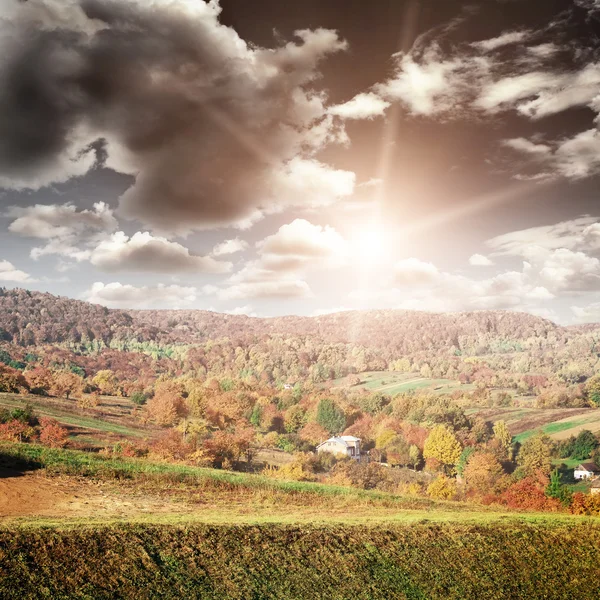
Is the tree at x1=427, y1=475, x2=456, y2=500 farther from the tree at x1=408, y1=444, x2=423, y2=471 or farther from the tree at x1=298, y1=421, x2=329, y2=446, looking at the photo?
the tree at x1=298, y1=421, x2=329, y2=446

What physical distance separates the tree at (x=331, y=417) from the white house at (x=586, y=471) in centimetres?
5539

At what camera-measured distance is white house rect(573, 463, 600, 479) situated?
9469cm

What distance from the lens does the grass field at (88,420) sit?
6438 centimetres

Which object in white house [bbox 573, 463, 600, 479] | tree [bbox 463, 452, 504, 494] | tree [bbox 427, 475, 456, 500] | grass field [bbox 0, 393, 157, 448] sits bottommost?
white house [bbox 573, 463, 600, 479]

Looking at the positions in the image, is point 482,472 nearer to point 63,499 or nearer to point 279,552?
point 279,552

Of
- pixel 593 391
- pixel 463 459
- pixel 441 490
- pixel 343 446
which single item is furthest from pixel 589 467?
pixel 593 391

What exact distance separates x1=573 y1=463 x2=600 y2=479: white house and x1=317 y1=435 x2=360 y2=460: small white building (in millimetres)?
46837

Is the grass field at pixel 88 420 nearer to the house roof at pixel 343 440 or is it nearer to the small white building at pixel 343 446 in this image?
the small white building at pixel 343 446

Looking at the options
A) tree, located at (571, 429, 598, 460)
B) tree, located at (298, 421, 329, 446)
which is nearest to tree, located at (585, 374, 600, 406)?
tree, located at (571, 429, 598, 460)

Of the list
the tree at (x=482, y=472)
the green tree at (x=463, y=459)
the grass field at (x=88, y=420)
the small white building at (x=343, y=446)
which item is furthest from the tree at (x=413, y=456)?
the grass field at (x=88, y=420)

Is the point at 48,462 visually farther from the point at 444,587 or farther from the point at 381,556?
the point at 444,587

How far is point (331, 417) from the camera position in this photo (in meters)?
124

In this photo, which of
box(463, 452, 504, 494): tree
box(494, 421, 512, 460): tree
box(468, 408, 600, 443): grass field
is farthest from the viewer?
box(468, 408, 600, 443): grass field

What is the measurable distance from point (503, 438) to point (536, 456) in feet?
57.7
